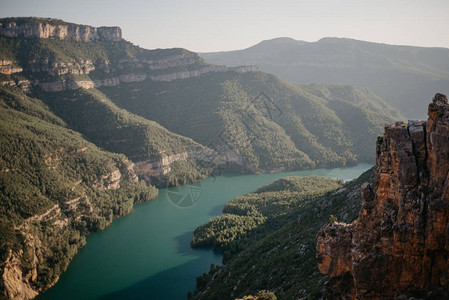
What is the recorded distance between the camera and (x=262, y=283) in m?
28.5

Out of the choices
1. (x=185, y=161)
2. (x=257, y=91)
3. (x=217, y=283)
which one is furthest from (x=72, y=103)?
(x=217, y=283)

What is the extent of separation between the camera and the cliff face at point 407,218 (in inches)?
450

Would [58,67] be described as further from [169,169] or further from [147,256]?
[147,256]

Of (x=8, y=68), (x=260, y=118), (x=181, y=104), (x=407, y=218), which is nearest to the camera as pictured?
(x=407, y=218)

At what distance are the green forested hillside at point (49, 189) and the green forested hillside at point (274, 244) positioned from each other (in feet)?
69.0

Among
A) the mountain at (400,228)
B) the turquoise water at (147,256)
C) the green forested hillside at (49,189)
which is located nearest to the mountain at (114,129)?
the green forested hillside at (49,189)

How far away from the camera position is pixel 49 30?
372 ft

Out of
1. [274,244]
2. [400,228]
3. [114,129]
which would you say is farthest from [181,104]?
[400,228]

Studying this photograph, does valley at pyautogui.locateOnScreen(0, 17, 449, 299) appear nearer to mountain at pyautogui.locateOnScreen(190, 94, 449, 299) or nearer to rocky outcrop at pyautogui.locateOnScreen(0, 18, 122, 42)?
mountain at pyautogui.locateOnScreen(190, 94, 449, 299)

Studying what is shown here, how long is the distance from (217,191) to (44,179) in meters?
37.9

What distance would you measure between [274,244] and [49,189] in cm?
4188

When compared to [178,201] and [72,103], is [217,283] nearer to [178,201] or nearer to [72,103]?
[178,201]

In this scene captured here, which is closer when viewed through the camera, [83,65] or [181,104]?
[83,65]

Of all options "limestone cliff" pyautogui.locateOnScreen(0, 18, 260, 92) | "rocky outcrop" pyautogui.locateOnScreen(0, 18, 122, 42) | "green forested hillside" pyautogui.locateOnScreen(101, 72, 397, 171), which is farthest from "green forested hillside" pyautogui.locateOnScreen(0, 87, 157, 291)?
"green forested hillside" pyautogui.locateOnScreen(101, 72, 397, 171)
